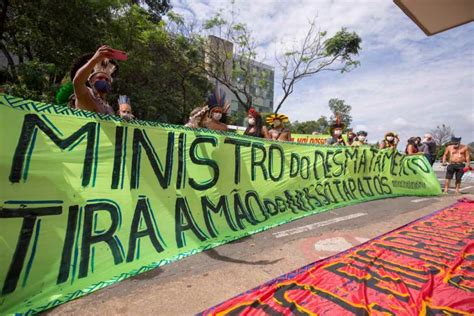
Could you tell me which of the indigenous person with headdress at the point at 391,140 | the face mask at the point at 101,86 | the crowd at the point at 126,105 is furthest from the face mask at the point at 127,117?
the indigenous person with headdress at the point at 391,140

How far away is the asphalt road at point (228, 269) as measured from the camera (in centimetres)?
211

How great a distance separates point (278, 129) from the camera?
6793 mm

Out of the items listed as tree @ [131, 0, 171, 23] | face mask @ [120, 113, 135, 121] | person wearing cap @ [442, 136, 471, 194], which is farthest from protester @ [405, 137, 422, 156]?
tree @ [131, 0, 171, 23]

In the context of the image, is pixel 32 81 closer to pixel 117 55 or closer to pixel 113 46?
pixel 113 46

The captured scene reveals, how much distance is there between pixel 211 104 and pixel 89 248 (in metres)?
2.63

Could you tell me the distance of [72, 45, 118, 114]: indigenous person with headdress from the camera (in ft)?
8.44

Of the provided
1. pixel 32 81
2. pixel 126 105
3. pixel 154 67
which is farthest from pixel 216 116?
pixel 154 67

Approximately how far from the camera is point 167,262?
2.82m

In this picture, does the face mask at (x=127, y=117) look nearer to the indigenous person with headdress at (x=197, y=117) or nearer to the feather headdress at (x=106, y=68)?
the feather headdress at (x=106, y=68)

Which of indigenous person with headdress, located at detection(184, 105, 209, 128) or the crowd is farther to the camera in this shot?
indigenous person with headdress, located at detection(184, 105, 209, 128)

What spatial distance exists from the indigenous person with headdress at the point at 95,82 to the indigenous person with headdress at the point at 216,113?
4.69ft

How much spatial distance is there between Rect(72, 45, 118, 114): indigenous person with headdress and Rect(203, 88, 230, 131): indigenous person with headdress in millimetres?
1430

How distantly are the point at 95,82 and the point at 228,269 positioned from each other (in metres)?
2.57

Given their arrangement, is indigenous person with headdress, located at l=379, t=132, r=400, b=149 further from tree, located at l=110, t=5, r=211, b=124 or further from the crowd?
tree, located at l=110, t=5, r=211, b=124
